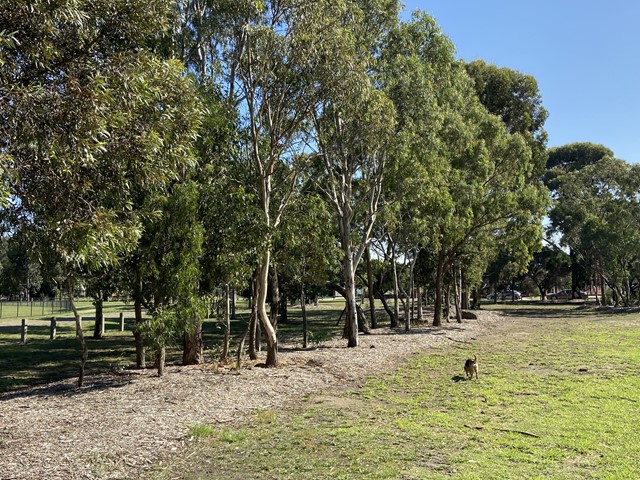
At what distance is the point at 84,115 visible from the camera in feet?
20.5

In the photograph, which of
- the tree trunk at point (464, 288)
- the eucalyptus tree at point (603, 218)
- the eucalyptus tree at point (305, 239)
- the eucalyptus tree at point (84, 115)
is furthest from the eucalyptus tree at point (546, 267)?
the eucalyptus tree at point (84, 115)

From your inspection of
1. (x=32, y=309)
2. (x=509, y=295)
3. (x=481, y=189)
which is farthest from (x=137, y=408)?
(x=509, y=295)

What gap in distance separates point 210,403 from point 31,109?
642 centimetres

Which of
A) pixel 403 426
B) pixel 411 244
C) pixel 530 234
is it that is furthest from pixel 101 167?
pixel 530 234

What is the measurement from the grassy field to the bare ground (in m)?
0.62

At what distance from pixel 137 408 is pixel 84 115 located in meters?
5.74

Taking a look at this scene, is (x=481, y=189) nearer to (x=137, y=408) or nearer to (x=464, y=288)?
(x=464, y=288)

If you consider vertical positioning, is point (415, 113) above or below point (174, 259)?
above

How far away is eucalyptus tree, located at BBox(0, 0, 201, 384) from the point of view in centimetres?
622

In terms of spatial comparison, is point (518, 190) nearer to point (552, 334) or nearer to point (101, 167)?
point (552, 334)

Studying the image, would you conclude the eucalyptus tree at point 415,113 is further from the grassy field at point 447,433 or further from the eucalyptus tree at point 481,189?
the grassy field at point 447,433

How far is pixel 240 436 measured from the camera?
8203 mm

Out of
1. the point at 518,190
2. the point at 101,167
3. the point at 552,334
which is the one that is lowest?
the point at 552,334

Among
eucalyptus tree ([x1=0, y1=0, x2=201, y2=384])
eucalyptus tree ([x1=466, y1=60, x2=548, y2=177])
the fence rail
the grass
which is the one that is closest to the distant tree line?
eucalyptus tree ([x1=0, y1=0, x2=201, y2=384])
